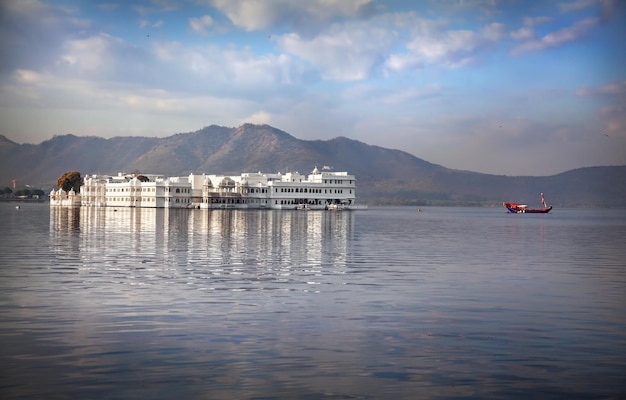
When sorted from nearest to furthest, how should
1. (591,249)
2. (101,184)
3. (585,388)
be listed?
(585,388) < (591,249) < (101,184)

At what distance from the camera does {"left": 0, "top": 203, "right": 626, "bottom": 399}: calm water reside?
11.2m

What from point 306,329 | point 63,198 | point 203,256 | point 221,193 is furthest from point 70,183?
point 306,329

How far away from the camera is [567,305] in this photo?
64.6 ft

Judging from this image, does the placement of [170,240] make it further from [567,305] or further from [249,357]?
[249,357]

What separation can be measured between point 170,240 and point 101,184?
133 metres

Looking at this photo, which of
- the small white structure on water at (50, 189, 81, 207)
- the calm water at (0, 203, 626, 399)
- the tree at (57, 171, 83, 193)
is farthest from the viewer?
the tree at (57, 171, 83, 193)

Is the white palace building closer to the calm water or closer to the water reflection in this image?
the water reflection

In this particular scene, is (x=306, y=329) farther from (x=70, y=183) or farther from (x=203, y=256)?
(x=70, y=183)

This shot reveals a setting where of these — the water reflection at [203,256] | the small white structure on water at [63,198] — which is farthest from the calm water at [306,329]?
the small white structure on water at [63,198]

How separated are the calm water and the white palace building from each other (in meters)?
124

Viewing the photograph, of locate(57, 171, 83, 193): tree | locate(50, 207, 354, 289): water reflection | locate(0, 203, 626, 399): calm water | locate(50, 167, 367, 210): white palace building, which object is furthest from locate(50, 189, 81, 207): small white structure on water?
locate(0, 203, 626, 399): calm water

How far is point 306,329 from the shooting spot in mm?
15492

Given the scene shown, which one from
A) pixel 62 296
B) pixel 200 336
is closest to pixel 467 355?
pixel 200 336

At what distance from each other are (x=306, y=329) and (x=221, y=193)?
146 meters
